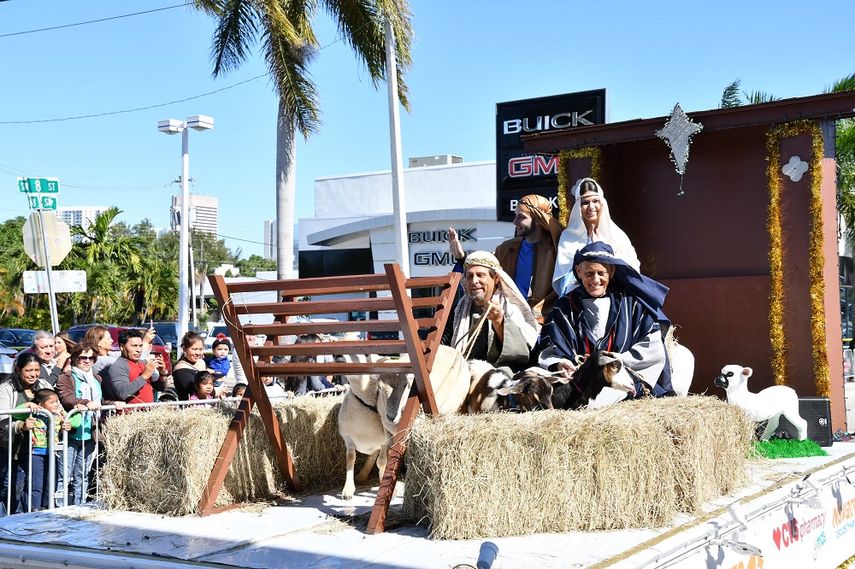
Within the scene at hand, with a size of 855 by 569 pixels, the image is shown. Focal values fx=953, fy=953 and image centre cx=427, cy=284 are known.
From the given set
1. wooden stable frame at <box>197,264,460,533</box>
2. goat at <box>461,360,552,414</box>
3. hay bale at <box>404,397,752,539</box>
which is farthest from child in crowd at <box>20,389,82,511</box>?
hay bale at <box>404,397,752,539</box>

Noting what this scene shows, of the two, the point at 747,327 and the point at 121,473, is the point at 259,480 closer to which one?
the point at 121,473

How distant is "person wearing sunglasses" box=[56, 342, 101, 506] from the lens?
6.54 meters

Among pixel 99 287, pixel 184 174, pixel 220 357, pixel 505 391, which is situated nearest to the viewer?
pixel 505 391

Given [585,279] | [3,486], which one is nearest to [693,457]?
[585,279]

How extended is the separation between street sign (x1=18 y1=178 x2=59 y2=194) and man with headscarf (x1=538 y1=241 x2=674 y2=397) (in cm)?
664

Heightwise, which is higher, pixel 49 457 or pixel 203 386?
pixel 203 386

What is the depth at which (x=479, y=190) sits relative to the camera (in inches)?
1186

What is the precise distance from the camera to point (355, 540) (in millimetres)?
4016

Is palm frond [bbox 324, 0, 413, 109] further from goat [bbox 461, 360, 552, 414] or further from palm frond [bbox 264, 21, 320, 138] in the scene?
goat [bbox 461, 360, 552, 414]

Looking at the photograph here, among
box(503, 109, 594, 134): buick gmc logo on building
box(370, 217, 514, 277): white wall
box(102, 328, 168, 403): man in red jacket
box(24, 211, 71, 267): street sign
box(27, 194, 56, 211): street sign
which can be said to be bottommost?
box(102, 328, 168, 403): man in red jacket

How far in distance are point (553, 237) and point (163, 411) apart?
10.8 feet

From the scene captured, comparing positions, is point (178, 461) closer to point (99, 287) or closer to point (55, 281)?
point (55, 281)

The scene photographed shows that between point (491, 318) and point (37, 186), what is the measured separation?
21.4 feet

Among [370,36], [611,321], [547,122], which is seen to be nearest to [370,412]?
[611,321]
